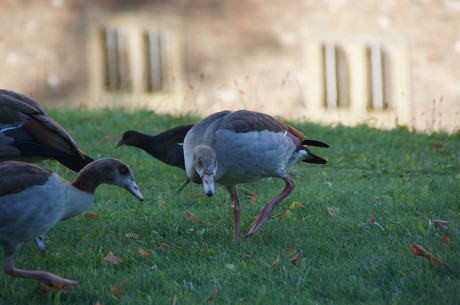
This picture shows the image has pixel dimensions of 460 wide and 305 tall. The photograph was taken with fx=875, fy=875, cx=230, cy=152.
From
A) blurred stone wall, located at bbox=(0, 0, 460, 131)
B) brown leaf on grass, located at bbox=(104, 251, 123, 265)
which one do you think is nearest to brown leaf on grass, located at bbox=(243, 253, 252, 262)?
brown leaf on grass, located at bbox=(104, 251, 123, 265)

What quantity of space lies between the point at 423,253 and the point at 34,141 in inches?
135

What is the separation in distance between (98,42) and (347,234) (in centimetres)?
1338

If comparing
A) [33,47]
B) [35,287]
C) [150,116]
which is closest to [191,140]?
[35,287]

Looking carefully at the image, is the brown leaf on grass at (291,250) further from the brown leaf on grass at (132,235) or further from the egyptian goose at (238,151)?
the brown leaf on grass at (132,235)

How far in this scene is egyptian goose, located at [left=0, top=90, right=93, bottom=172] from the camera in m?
7.46

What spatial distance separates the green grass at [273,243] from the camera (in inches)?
228

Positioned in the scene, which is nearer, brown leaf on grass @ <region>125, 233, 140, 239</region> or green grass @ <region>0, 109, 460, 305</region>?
green grass @ <region>0, 109, 460, 305</region>

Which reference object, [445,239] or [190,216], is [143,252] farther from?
[445,239]

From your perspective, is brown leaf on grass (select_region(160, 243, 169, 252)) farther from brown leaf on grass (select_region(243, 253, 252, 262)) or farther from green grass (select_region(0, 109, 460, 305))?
brown leaf on grass (select_region(243, 253, 252, 262))

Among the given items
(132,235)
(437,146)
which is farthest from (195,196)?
(437,146)

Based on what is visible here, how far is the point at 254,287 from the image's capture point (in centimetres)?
589

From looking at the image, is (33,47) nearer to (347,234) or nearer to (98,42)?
(98,42)

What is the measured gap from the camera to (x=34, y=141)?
296 inches

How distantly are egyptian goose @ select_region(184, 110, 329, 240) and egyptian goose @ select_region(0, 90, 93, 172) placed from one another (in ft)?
3.28
